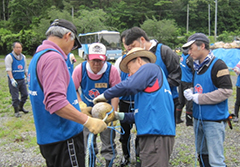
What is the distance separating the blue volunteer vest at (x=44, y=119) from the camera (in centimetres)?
202

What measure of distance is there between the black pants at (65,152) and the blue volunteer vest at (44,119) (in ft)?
0.22

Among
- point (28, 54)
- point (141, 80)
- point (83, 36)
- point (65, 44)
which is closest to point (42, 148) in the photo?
point (65, 44)

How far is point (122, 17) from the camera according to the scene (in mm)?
55094

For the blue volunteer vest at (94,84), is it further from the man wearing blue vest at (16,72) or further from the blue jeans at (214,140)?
the man wearing blue vest at (16,72)

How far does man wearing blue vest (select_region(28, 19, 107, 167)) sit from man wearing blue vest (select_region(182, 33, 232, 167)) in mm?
1450

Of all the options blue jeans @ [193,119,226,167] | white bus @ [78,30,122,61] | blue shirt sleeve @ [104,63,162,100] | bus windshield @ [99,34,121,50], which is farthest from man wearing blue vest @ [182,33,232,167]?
bus windshield @ [99,34,121,50]

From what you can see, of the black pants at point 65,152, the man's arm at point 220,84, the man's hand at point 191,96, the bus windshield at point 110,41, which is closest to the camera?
the black pants at point 65,152

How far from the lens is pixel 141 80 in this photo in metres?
2.17

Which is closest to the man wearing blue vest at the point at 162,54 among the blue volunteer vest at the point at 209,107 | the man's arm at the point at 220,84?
the blue volunteer vest at the point at 209,107

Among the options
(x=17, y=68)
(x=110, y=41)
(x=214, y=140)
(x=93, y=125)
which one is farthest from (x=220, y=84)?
(x=110, y=41)

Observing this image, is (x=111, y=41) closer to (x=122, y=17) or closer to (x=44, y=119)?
(x=44, y=119)

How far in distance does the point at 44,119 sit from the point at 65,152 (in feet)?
1.36

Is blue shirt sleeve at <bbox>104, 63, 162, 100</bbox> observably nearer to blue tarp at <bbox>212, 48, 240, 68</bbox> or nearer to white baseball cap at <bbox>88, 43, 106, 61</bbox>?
white baseball cap at <bbox>88, 43, 106, 61</bbox>

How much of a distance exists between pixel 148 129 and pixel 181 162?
222 centimetres
